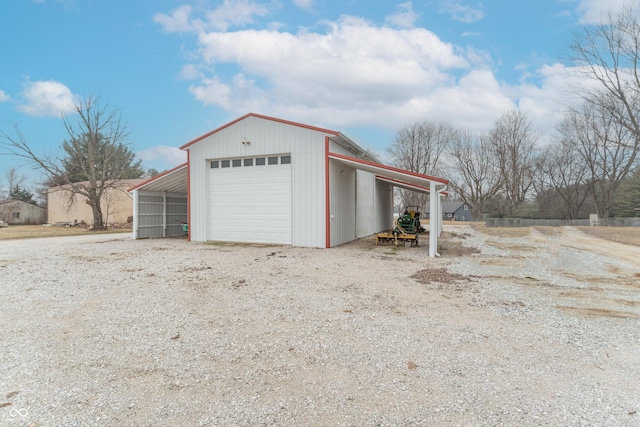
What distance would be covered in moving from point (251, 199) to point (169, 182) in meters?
4.97

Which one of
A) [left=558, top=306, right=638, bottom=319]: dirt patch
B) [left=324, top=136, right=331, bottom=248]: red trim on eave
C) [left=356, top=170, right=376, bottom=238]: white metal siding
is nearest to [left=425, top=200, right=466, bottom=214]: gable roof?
[left=356, top=170, right=376, bottom=238]: white metal siding

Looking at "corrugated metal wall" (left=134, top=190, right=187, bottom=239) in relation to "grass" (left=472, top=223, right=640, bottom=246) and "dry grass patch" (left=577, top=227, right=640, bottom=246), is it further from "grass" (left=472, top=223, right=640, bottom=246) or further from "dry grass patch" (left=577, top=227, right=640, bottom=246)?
"dry grass patch" (left=577, top=227, right=640, bottom=246)

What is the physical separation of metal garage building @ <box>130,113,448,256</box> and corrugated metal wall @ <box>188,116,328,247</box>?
3 centimetres

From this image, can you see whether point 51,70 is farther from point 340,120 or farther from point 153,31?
point 340,120

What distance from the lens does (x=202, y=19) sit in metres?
11.6

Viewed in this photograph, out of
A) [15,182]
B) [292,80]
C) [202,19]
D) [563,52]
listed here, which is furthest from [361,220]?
[15,182]

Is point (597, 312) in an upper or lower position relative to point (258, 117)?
lower

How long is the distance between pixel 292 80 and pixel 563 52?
19.5 m

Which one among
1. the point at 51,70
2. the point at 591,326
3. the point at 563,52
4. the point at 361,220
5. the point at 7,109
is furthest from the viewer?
the point at 563,52

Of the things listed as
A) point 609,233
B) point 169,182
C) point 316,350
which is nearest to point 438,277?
point 316,350

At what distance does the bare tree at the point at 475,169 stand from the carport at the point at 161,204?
32360mm

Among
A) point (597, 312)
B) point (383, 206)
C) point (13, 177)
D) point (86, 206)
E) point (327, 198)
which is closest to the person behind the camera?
point (597, 312)

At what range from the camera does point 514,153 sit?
3644 centimetres

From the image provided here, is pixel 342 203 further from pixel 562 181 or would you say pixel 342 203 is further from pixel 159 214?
pixel 562 181
